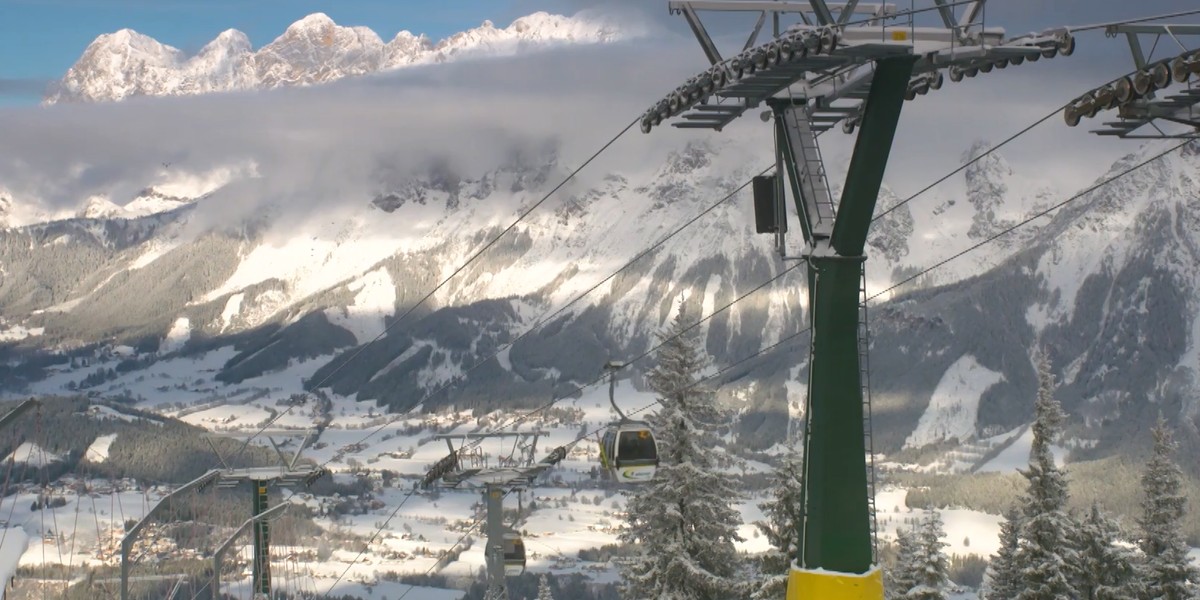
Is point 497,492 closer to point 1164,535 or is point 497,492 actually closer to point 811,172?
point 1164,535

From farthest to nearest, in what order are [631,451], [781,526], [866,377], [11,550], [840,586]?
[781,526]
[631,451]
[866,377]
[840,586]
[11,550]

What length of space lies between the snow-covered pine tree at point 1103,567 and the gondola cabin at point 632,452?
1246 centimetres

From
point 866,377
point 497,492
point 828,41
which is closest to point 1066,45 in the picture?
point 828,41

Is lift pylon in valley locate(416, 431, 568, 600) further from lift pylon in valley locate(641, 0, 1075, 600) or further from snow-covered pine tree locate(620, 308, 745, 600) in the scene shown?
lift pylon in valley locate(641, 0, 1075, 600)

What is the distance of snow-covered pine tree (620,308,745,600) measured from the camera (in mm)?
36938

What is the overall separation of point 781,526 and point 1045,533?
6.99m

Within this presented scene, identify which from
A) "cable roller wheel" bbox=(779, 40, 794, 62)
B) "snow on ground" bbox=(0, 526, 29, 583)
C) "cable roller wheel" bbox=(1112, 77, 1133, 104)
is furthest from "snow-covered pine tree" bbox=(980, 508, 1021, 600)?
"snow on ground" bbox=(0, 526, 29, 583)

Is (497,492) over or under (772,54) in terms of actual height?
under

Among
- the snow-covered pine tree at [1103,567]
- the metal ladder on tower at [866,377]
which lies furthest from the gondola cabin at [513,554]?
the metal ladder on tower at [866,377]

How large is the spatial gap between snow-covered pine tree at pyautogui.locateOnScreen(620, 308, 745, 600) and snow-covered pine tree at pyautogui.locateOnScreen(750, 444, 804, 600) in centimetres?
99

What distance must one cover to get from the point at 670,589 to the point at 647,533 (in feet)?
4.73

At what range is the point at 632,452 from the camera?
104 feet

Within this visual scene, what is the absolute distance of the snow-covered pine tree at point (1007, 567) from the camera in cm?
4031

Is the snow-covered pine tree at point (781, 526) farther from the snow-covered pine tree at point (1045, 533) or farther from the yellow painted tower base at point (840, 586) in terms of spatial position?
the yellow painted tower base at point (840, 586)
